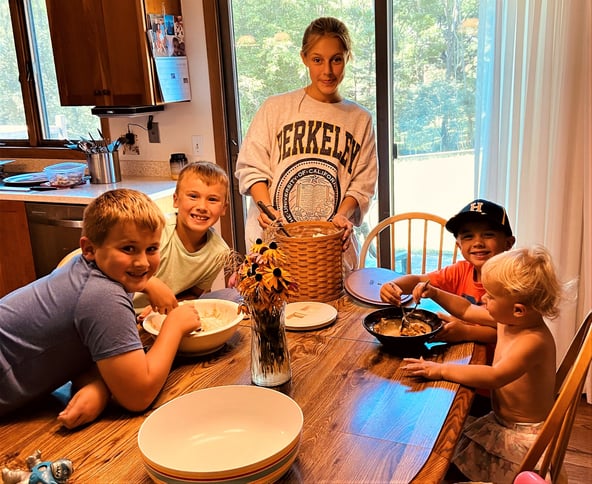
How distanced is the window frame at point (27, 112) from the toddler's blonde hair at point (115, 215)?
303 centimetres

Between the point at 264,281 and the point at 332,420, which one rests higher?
the point at 264,281

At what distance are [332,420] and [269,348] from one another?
22 cm

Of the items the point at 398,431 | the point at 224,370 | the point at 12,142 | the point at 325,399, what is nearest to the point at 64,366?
the point at 224,370

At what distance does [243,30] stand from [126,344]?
267 cm

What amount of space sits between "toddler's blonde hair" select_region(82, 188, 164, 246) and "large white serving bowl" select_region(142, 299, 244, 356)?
32 cm

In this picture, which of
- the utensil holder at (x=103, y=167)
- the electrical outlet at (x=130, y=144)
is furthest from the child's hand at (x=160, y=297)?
the electrical outlet at (x=130, y=144)

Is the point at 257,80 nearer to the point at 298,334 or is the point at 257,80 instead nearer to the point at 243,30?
the point at 243,30

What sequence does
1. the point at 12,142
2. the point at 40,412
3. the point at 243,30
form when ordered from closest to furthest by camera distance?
the point at 40,412 < the point at 243,30 < the point at 12,142

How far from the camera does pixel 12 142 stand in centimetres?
452

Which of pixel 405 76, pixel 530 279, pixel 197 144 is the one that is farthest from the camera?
pixel 197 144

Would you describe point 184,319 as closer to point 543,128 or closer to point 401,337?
point 401,337

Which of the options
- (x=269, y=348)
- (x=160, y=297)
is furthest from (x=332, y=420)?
(x=160, y=297)

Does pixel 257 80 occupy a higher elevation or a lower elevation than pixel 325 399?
higher

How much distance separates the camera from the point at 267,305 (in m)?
1.33
